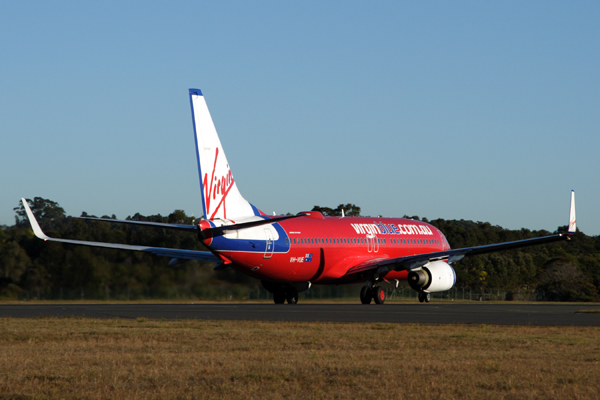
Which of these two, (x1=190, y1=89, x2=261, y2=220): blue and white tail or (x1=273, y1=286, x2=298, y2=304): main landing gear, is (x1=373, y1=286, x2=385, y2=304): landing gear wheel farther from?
(x1=190, y1=89, x2=261, y2=220): blue and white tail

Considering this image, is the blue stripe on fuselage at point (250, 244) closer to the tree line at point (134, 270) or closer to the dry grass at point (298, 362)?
the tree line at point (134, 270)

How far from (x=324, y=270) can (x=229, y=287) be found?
6.34 meters

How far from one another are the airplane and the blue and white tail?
4 cm

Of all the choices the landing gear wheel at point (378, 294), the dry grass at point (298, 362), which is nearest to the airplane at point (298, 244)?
the landing gear wheel at point (378, 294)

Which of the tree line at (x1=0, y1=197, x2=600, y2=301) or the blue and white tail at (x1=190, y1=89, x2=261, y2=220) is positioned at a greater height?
the blue and white tail at (x1=190, y1=89, x2=261, y2=220)

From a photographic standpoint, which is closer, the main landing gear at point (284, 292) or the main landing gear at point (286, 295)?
the main landing gear at point (284, 292)

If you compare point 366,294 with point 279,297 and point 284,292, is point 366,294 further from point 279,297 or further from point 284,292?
point 279,297

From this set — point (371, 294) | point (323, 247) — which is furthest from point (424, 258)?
point (323, 247)

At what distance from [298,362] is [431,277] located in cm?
2667

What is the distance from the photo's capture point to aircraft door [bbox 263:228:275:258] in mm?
33250

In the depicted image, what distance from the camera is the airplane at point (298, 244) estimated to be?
95.2 ft

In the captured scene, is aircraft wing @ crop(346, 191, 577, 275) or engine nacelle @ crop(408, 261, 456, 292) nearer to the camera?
aircraft wing @ crop(346, 191, 577, 275)

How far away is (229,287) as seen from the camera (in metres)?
41.5

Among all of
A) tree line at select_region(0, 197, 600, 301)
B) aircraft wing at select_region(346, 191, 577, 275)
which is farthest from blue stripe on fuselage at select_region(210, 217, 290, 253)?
tree line at select_region(0, 197, 600, 301)
